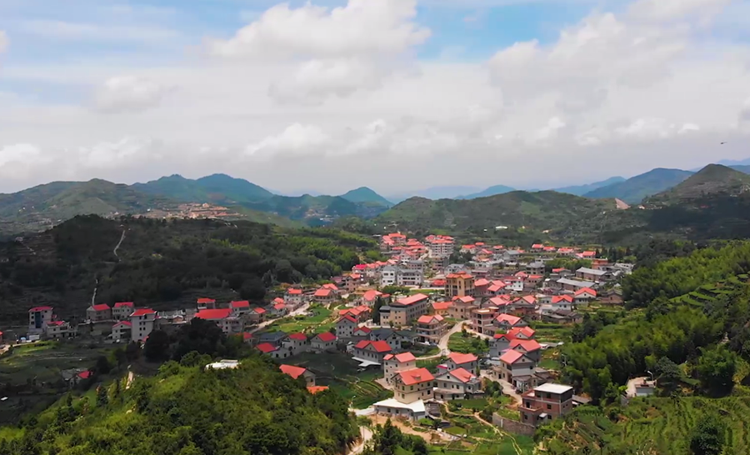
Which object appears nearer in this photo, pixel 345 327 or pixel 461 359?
pixel 461 359

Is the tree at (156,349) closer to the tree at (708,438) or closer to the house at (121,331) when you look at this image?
the house at (121,331)

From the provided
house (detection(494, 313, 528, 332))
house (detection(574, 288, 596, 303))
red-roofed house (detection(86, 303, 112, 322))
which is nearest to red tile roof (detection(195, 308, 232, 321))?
red-roofed house (detection(86, 303, 112, 322))

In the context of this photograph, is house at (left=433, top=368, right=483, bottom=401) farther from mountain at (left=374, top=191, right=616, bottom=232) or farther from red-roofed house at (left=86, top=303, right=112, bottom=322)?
mountain at (left=374, top=191, right=616, bottom=232)

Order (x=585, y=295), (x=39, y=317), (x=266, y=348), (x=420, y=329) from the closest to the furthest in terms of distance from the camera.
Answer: (x=266, y=348), (x=420, y=329), (x=39, y=317), (x=585, y=295)

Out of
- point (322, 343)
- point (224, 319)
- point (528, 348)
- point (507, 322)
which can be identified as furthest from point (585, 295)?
point (224, 319)

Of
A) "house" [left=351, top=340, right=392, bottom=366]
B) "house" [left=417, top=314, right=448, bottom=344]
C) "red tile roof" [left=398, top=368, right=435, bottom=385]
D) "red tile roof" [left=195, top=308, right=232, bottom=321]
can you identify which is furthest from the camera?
"red tile roof" [left=195, top=308, right=232, bottom=321]

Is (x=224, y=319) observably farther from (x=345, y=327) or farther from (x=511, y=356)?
(x=511, y=356)

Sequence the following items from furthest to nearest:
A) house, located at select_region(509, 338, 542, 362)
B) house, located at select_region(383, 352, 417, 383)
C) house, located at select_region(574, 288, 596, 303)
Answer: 1. house, located at select_region(574, 288, 596, 303)
2. house, located at select_region(383, 352, 417, 383)
3. house, located at select_region(509, 338, 542, 362)
